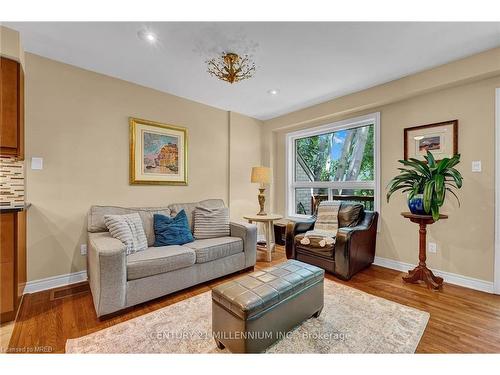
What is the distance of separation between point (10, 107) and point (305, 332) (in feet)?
10.4

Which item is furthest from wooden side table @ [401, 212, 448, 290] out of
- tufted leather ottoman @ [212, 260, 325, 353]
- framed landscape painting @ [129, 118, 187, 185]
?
framed landscape painting @ [129, 118, 187, 185]

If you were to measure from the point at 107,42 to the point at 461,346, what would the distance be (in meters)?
3.77

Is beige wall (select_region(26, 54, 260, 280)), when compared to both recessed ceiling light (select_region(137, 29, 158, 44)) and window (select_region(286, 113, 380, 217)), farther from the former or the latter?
window (select_region(286, 113, 380, 217))

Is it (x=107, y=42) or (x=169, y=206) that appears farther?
(x=169, y=206)

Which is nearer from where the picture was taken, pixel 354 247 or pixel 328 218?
pixel 354 247

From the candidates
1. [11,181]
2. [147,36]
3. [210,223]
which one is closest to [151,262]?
[210,223]

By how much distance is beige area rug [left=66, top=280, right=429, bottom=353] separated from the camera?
61.3 inches

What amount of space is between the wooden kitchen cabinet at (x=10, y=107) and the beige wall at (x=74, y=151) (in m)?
0.29

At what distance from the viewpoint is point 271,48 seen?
7.29 ft

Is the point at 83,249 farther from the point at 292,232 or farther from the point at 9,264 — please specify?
the point at 292,232

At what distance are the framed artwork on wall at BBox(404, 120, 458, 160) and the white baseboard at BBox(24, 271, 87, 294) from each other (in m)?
4.28

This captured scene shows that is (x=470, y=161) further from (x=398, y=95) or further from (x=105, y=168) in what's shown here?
(x=105, y=168)
